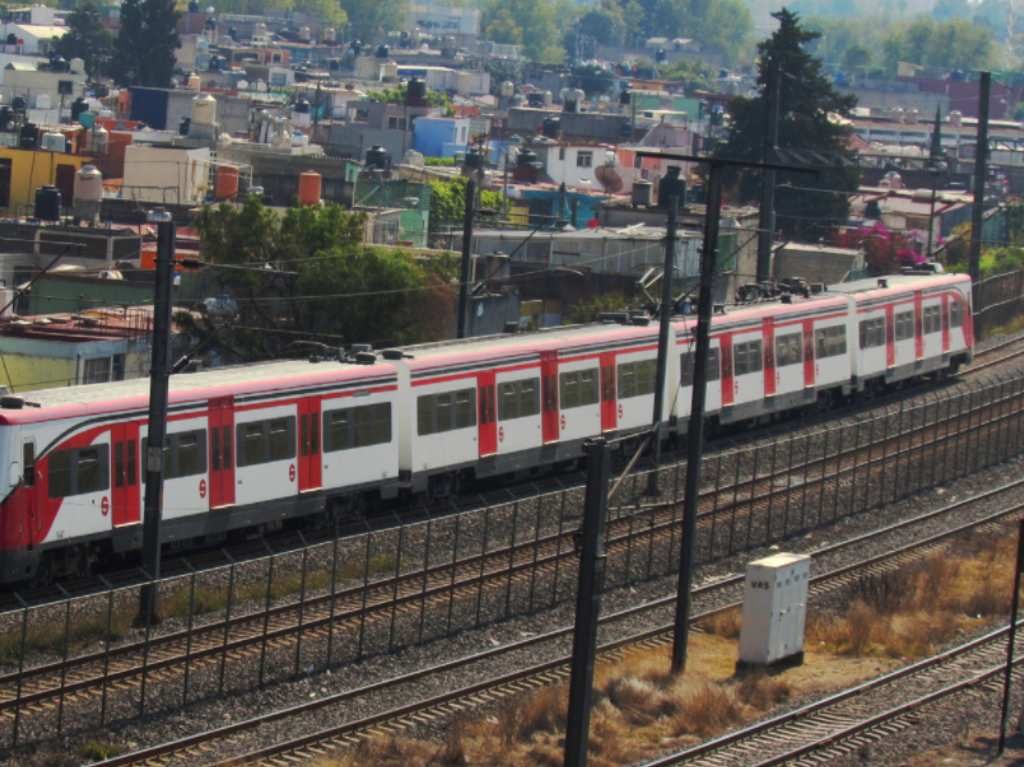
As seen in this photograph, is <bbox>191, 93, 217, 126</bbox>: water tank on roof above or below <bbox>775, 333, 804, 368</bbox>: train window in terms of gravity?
above

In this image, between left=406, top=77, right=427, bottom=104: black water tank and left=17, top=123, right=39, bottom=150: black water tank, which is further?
left=406, top=77, right=427, bottom=104: black water tank

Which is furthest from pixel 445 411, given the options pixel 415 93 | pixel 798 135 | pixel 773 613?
pixel 415 93

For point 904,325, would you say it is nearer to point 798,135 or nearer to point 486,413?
point 486,413

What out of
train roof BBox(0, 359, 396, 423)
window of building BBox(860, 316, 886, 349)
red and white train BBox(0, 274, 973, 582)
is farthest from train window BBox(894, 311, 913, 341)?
train roof BBox(0, 359, 396, 423)

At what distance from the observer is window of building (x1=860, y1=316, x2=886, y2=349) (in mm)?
44344

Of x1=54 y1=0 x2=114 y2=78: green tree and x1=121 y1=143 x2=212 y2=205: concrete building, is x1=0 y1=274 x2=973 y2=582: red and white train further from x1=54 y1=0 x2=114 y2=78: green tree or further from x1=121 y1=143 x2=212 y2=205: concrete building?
x1=54 y1=0 x2=114 y2=78: green tree

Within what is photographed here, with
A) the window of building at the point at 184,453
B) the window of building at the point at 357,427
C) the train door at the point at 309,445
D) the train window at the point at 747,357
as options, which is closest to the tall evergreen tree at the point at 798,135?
the train window at the point at 747,357

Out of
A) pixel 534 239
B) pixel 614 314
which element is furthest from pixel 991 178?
pixel 614 314

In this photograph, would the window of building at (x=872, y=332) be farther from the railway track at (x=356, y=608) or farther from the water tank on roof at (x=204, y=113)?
the water tank on roof at (x=204, y=113)

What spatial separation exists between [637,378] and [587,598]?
1899cm

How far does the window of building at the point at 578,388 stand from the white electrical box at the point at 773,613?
9.77 meters

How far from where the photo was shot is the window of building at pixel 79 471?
81.8ft

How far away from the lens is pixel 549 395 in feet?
111

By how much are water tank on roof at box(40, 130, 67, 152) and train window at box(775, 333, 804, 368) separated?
42537 millimetres
